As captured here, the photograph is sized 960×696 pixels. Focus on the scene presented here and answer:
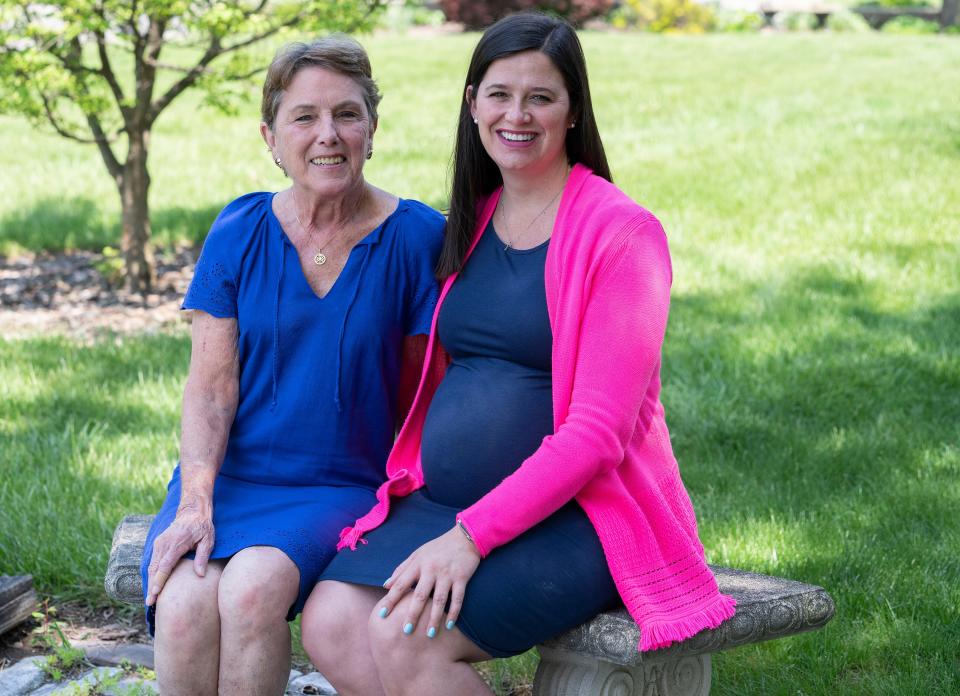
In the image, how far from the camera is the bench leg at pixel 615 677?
2498 mm

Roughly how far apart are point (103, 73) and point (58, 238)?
222 cm

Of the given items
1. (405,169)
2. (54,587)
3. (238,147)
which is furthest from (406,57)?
(54,587)

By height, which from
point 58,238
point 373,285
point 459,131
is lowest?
point 58,238

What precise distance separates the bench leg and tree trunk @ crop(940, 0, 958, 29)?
2744 cm

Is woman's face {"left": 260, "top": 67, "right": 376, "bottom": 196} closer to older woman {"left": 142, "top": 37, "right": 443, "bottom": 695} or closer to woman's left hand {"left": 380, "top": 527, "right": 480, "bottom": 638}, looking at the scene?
older woman {"left": 142, "top": 37, "right": 443, "bottom": 695}

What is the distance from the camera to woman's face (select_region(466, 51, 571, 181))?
2586mm

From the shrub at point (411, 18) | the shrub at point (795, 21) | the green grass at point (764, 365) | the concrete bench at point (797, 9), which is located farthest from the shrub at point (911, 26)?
the green grass at point (764, 365)

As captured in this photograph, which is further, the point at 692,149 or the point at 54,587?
the point at 692,149

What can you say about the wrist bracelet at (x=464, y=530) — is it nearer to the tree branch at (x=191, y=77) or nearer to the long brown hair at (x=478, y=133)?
the long brown hair at (x=478, y=133)

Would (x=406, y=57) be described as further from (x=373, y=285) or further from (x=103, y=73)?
(x=373, y=285)

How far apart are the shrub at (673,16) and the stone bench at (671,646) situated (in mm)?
25651

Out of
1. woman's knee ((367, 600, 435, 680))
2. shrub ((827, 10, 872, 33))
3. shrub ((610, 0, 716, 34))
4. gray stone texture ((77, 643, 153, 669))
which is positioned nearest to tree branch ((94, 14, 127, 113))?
gray stone texture ((77, 643, 153, 669))

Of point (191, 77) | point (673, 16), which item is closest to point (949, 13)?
point (673, 16)

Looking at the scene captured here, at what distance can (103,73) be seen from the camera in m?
6.83
